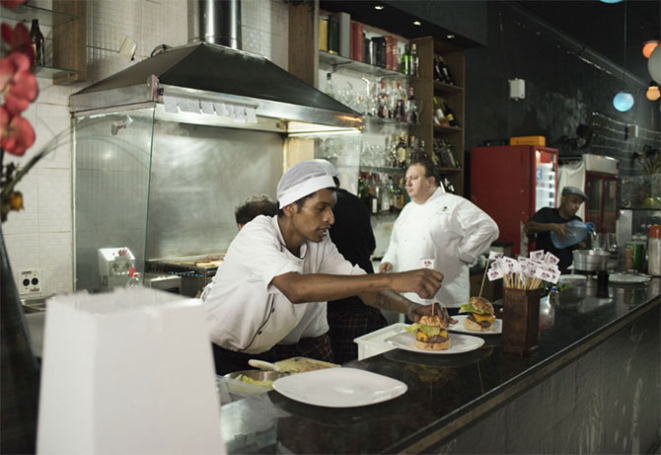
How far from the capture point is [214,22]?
12.5ft

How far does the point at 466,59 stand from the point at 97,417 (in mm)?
7005

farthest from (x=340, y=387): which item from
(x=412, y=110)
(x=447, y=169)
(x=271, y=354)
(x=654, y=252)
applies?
(x=447, y=169)

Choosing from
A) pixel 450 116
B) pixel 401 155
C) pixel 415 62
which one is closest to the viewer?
pixel 401 155

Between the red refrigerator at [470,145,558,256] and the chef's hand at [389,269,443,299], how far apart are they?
16.5 ft

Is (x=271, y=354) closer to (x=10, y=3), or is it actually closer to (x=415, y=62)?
(x=10, y=3)

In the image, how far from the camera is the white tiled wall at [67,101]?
99 cm

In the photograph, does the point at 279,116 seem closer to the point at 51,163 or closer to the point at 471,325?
the point at 471,325

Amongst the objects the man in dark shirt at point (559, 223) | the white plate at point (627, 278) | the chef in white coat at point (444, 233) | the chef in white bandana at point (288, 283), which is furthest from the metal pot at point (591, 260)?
the chef in white bandana at point (288, 283)

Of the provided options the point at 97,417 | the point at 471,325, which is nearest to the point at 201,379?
the point at 97,417

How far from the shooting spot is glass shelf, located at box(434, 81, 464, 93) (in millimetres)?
6459

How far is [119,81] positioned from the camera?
329 cm

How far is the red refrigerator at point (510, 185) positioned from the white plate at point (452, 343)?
4.87 metres

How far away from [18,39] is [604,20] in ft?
31.0

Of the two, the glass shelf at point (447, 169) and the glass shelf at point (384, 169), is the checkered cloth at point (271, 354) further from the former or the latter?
the glass shelf at point (447, 169)
